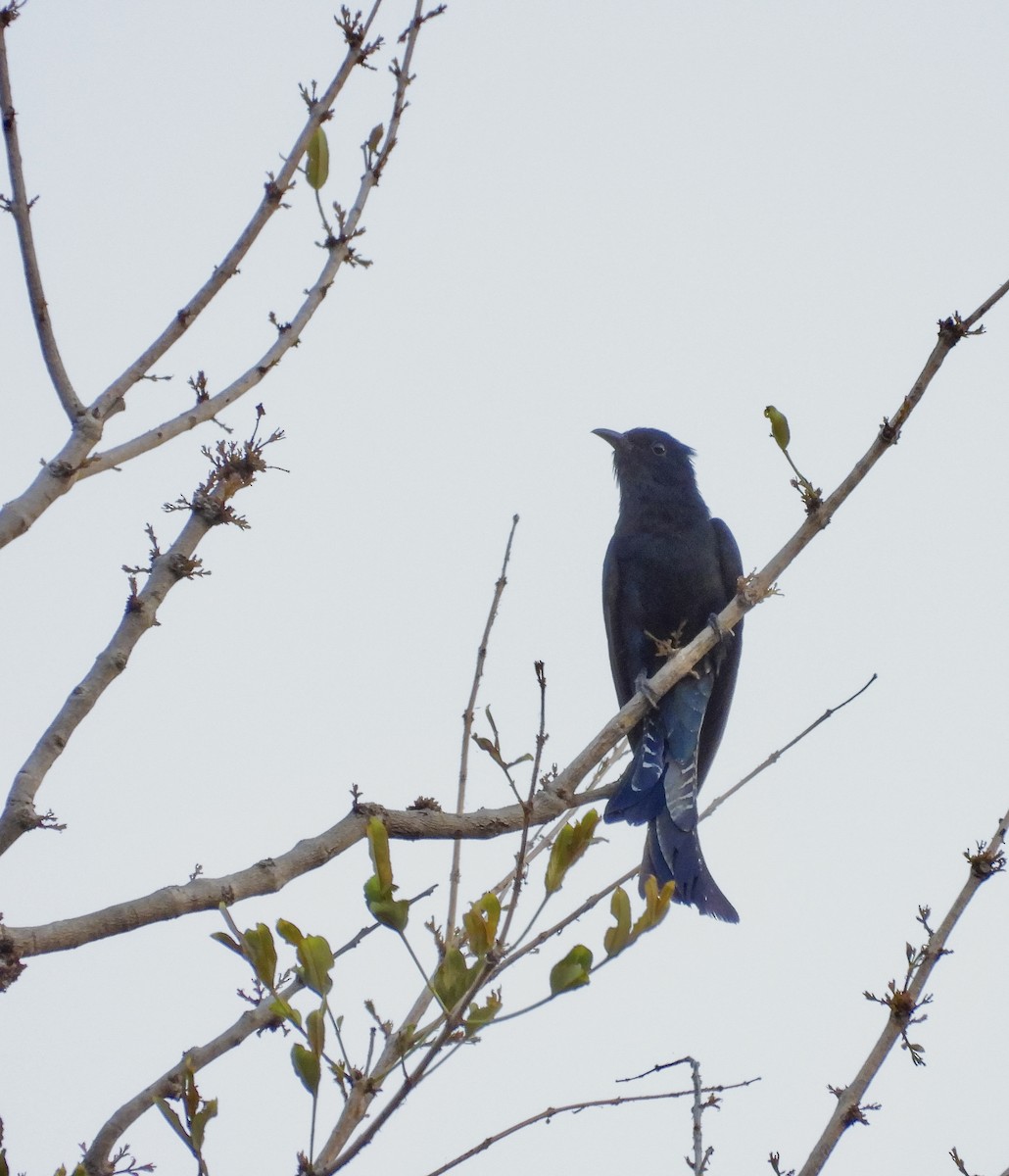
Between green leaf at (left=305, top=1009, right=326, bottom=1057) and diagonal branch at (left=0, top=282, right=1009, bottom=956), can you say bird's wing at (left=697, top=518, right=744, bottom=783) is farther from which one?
green leaf at (left=305, top=1009, right=326, bottom=1057)

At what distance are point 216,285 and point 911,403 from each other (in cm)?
167

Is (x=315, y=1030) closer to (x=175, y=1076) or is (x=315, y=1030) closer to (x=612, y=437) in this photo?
(x=175, y=1076)

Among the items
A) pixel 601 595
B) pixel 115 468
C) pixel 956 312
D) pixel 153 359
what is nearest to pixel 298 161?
pixel 153 359

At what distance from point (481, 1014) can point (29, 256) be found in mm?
1606

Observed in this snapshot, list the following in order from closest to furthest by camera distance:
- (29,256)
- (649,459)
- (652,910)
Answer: (652,910)
(29,256)
(649,459)

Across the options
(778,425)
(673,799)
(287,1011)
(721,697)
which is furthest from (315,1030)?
(721,697)

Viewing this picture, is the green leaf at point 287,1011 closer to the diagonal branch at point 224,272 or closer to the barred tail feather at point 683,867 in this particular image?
the diagonal branch at point 224,272

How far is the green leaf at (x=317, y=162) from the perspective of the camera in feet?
9.50

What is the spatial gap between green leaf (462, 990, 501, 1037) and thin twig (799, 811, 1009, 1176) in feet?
1.83

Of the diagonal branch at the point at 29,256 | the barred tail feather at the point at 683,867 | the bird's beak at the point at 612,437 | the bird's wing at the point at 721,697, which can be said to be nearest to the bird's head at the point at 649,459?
the bird's beak at the point at 612,437

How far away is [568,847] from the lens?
1.86 metres

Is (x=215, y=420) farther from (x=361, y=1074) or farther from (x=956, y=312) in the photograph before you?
(x=956, y=312)

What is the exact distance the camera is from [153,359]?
2.45 meters

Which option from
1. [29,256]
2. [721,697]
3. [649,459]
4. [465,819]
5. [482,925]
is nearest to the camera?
[482,925]
